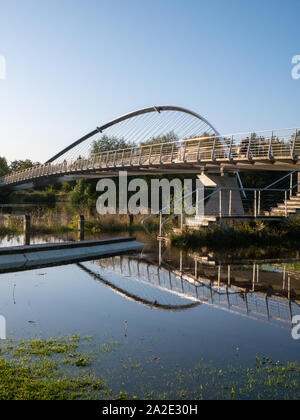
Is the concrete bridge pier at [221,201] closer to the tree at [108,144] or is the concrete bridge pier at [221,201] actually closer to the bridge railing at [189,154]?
the bridge railing at [189,154]

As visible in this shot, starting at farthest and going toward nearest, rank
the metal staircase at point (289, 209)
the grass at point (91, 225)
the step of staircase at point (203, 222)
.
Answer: the grass at point (91, 225), the metal staircase at point (289, 209), the step of staircase at point (203, 222)

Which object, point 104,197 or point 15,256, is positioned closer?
point 15,256

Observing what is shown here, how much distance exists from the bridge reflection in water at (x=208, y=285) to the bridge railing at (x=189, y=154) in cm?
746

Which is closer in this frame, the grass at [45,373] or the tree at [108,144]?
the grass at [45,373]

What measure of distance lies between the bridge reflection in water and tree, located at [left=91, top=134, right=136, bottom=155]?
44.2 m

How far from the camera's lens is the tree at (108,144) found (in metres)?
55.1

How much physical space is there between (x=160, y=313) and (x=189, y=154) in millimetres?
15860

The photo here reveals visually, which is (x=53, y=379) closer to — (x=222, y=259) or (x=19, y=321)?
(x=19, y=321)

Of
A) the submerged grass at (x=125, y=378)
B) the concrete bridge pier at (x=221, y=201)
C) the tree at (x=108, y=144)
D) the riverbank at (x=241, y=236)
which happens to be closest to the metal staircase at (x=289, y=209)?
the riverbank at (x=241, y=236)

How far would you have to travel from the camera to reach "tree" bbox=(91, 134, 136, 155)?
181 feet

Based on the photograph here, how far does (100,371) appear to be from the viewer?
14.7 ft

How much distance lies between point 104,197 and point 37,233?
13.2m

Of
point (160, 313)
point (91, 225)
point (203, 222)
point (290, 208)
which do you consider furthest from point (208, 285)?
point (91, 225)
